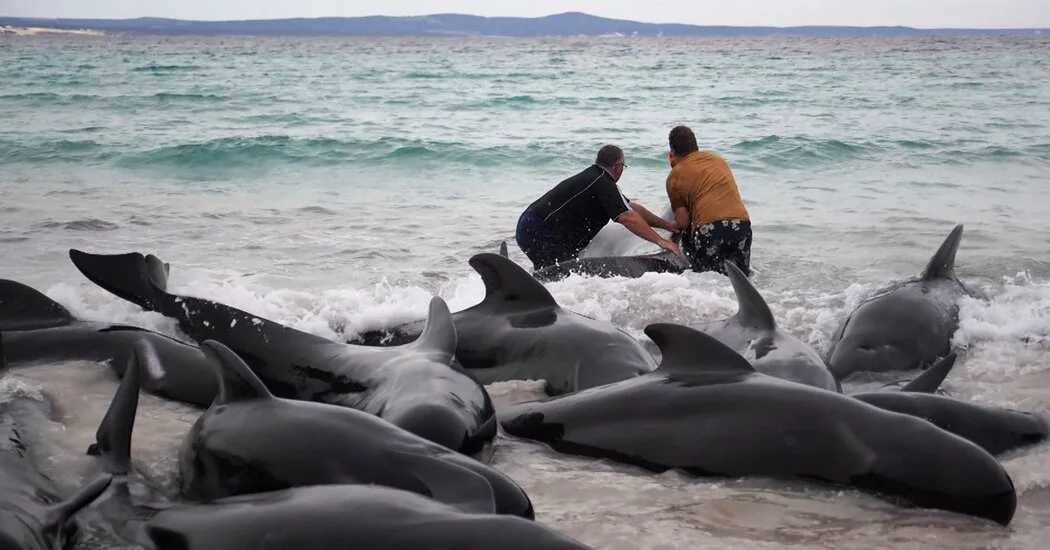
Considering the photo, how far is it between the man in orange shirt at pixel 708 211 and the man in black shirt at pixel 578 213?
28 centimetres

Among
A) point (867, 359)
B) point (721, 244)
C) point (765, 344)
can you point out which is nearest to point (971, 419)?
point (765, 344)

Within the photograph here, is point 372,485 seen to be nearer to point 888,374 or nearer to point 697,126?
point 888,374

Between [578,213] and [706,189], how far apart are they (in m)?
1.26

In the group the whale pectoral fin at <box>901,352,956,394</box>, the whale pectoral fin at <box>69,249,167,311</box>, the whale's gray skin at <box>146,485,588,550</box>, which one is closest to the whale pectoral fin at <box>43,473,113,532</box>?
the whale's gray skin at <box>146,485,588,550</box>

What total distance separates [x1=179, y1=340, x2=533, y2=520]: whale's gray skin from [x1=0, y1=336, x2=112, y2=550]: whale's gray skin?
0.40 m

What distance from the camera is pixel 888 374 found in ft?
21.5

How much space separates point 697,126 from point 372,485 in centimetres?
2603

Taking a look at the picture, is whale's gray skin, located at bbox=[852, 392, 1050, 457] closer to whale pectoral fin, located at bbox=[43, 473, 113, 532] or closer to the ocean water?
the ocean water

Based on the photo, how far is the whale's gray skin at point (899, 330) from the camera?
6730mm

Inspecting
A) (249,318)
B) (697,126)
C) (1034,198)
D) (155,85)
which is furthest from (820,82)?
(249,318)

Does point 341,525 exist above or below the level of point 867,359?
above

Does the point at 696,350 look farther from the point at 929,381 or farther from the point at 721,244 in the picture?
the point at 721,244

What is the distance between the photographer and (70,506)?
344 cm

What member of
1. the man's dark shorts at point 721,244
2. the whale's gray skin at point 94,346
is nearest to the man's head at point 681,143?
the man's dark shorts at point 721,244
